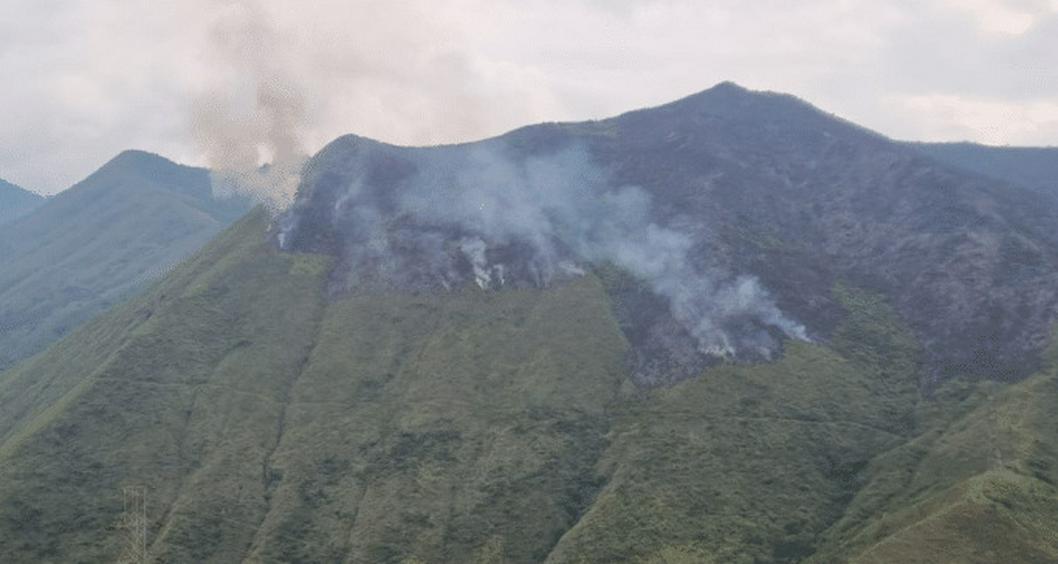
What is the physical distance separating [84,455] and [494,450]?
83206 millimetres

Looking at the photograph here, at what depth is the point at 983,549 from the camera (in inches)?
4978

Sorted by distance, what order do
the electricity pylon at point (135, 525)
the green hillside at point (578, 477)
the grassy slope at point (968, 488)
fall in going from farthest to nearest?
the electricity pylon at point (135, 525) < the green hillside at point (578, 477) < the grassy slope at point (968, 488)

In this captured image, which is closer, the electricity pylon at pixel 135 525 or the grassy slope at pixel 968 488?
the grassy slope at pixel 968 488

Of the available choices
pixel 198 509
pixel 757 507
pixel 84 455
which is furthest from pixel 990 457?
pixel 84 455

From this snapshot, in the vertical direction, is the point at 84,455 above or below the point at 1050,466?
above

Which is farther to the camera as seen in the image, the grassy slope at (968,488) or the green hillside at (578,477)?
the green hillside at (578,477)

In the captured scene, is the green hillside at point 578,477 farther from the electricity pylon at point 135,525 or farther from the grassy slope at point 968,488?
the electricity pylon at point 135,525

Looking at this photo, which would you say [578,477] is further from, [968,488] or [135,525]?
[135,525]

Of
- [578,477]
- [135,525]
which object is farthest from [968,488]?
[135,525]

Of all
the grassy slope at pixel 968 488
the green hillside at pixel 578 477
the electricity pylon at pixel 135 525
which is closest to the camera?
the grassy slope at pixel 968 488

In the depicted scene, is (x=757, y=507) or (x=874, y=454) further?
(x=874, y=454)

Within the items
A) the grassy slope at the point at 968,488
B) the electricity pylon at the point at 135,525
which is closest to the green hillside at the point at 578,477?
the grassy slope at the point at 968,488

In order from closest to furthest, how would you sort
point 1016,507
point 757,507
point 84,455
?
point 1016,507 < point 757,507 < point 84,455

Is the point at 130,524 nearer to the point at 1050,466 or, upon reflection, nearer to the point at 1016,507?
the point at 1016,507
